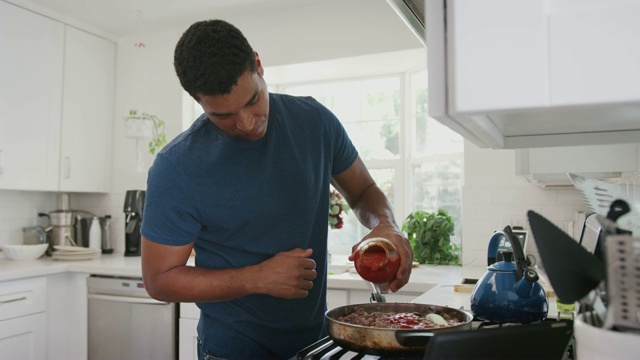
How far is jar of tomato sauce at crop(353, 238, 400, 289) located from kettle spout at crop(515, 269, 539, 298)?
26 cm

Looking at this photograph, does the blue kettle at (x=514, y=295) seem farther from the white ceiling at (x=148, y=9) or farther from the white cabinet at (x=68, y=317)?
the white cabinet at (x=68, y=317)

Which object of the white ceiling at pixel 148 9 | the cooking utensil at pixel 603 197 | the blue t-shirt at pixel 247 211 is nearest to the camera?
the cooking utensil at pixel 603 197

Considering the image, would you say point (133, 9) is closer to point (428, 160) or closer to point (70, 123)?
point (70, 123)

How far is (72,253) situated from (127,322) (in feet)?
2.12

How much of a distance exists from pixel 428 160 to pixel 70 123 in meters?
2.47

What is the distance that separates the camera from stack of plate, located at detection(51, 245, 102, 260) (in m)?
3.46

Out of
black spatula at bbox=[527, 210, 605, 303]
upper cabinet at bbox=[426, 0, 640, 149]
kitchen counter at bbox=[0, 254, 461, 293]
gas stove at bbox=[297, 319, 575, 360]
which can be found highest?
upper cabinet at bbox=[426, 0, 640, 149]

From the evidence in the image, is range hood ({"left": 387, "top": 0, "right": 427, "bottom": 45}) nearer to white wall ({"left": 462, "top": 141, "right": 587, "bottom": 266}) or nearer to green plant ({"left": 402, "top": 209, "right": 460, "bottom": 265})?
white wall ({"left": 462, "top": 141, "right": 587, "bottom": 266})

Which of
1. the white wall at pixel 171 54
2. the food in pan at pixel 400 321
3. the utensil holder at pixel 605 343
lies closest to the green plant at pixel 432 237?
the white wall at pixel 171 54

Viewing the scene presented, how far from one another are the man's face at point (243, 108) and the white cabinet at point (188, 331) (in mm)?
1856

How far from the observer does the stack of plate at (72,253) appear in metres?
3.46

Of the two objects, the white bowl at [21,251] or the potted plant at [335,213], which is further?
the white bowl at [21,251]

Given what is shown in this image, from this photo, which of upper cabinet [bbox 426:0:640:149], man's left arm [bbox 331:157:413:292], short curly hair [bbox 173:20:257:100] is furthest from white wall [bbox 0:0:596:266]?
upper cabinet [bbox 426:0:640:149]

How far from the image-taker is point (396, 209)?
12.5 ft
